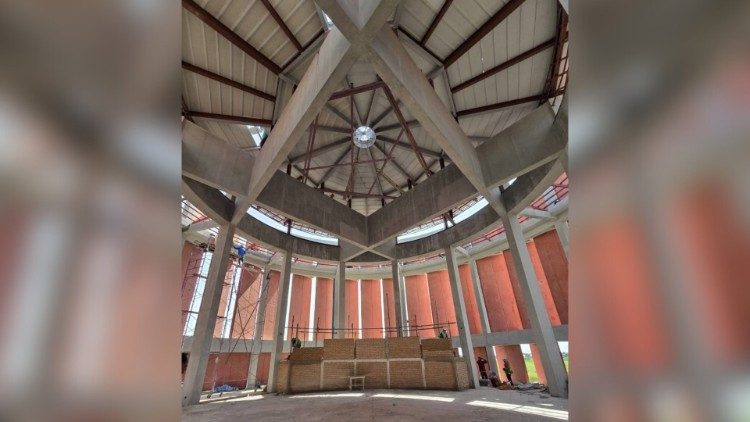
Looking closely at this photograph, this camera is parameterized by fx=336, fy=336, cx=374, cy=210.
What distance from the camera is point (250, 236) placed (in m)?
15.7

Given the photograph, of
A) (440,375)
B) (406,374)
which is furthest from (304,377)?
(440,375)

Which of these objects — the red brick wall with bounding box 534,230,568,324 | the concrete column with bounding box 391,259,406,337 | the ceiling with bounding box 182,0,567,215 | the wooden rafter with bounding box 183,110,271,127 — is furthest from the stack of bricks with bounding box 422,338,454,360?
the wooden rafter with bounding box 183,110,271,127

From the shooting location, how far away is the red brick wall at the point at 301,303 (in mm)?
23406

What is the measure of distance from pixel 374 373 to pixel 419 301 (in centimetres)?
1009

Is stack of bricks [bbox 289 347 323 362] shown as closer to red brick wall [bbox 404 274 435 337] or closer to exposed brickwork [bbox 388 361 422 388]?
exposed brickwork [bbox 388 361 422 388]

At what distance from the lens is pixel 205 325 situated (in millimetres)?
12258

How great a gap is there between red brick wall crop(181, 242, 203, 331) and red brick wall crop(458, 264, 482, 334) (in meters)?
16.1

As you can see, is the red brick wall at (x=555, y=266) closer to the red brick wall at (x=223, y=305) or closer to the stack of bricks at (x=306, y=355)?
the stack of bricks at (x=306, y=355)

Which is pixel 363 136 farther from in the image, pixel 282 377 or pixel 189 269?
pixel 189 269

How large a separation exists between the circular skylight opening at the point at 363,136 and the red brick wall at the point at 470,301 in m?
11.8

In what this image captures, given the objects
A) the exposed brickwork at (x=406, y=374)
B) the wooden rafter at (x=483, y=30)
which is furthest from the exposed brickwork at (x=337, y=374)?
the wooden rafter at (x=483, y=30)
